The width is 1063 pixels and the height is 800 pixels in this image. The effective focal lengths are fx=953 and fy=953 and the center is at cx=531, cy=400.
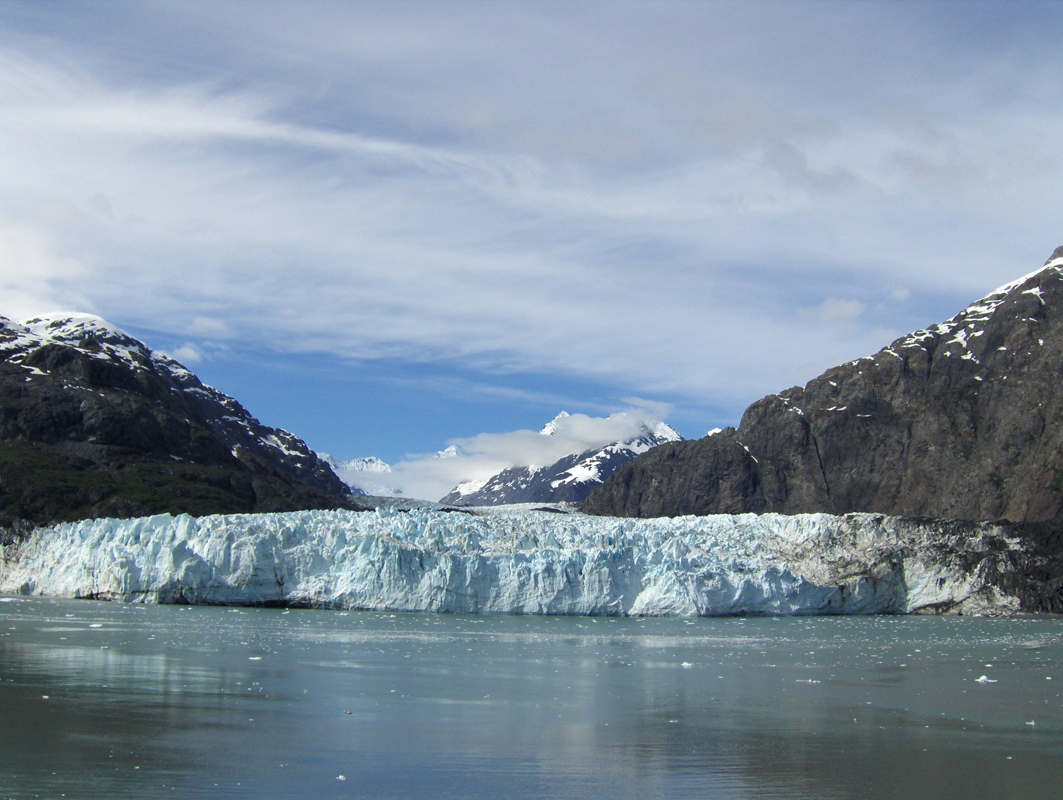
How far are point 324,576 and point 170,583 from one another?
22.1 ft

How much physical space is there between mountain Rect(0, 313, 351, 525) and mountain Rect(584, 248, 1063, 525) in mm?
44531

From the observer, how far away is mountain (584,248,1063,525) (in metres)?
90.8

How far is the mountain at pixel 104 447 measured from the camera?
221 ft

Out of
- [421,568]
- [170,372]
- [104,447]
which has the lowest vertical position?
[421,568]

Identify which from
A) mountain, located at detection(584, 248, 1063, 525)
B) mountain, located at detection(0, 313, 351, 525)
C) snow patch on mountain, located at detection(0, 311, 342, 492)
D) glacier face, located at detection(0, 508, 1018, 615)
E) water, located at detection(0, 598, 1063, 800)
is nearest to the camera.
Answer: water, located at detection(0, 598, 1063, 800)

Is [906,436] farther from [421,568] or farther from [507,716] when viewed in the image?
[507,716]

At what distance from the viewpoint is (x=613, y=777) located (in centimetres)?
1168

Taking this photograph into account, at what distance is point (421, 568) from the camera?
4009cm

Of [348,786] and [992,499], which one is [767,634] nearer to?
[348,786]

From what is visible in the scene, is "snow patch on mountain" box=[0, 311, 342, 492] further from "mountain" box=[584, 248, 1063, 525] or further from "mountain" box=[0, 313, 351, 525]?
"mountain" box=[584, 248, 1063, 525]

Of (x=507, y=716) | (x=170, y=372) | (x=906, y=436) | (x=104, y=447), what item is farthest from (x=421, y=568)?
(x=170, y=372)

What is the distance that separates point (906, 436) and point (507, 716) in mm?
99008

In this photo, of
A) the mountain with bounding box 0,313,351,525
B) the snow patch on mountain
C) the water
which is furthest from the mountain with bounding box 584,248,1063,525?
the water

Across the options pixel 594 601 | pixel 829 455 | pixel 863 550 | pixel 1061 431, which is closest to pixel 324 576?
pixel 594 601
